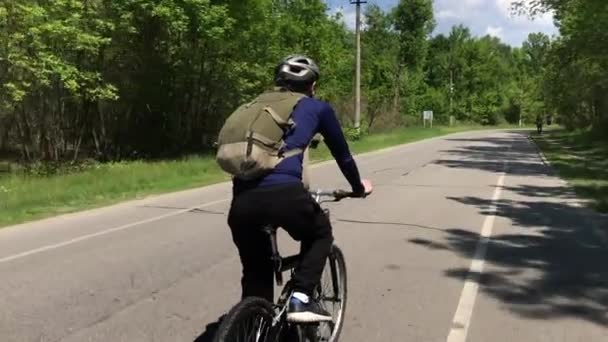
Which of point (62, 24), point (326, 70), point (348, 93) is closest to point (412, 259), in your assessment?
point (62, 24)

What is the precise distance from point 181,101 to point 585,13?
19004 mm

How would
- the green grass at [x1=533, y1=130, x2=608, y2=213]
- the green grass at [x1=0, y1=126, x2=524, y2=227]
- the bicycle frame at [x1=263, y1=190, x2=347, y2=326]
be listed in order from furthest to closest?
Answer: the green grass at [x1=533, y1=130, x2=608, y2=213] < the green grass at [x1=0, y1=126, x2=524, y2=227] < the bicycle frame at [x1=263, y1=190, x2=347, y2=326]

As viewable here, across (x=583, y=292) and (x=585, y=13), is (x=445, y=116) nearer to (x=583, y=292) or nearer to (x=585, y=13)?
(x=585, y=13)

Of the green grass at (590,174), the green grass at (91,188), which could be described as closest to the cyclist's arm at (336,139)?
the green grass at (91,188)

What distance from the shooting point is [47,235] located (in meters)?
10.1

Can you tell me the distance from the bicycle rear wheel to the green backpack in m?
1.17

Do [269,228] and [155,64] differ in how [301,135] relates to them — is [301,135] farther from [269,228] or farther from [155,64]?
[155,64]

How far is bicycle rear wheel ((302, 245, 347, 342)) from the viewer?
4.67m

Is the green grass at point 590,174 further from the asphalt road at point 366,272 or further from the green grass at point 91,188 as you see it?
the green grass at point 91,188

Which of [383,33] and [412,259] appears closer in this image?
[412,259]

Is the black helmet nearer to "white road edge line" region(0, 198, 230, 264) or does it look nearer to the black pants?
the black pants

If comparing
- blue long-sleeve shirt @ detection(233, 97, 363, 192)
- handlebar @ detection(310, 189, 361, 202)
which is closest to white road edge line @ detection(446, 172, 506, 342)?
handlebar @ detection(310, 189, 361, 202)

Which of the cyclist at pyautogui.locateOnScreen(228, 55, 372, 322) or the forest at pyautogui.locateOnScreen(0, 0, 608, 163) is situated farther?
the forest at pyautogui.locateOnScreen(0, 0, 608, 163)

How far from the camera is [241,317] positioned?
137 inches
